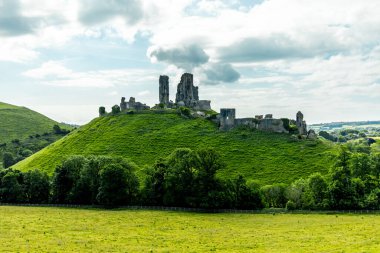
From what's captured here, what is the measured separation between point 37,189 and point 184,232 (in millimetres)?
54283

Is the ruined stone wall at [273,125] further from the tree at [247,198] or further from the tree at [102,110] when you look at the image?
the tree at [102,110]

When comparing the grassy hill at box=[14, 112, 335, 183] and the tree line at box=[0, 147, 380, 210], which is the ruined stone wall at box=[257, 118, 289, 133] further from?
the tree line at box=[0, 147, 380, 210]

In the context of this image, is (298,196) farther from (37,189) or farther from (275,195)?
(37,189)

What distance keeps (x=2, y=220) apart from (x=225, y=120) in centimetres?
9546

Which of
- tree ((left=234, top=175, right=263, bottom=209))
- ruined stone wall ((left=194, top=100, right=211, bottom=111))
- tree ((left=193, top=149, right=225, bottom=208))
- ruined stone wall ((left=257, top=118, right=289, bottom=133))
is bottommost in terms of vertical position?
tree ((left=234, top=175, right=263, bottom=209))

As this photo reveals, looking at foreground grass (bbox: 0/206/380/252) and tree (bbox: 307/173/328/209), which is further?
tree (bbox: 307/173/328/209)

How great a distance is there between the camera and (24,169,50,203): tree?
9750 centimetres

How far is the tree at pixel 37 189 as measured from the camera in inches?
3839

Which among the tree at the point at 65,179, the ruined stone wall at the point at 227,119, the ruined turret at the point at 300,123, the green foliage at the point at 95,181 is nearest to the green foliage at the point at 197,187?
the green foliage at the point at 95,181

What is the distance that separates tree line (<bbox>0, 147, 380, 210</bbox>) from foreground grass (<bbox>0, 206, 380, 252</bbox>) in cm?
720

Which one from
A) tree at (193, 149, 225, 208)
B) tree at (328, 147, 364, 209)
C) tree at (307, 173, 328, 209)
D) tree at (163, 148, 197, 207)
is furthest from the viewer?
tree at (163, 148, 197, 207)

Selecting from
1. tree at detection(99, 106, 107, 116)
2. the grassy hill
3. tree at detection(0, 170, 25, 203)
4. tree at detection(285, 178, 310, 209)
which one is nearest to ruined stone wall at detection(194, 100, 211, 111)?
the grassy hill

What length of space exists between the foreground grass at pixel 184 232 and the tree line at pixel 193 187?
7.20 metres

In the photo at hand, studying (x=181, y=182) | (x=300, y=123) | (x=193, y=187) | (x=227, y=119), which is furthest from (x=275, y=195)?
(x=300, y=123)
